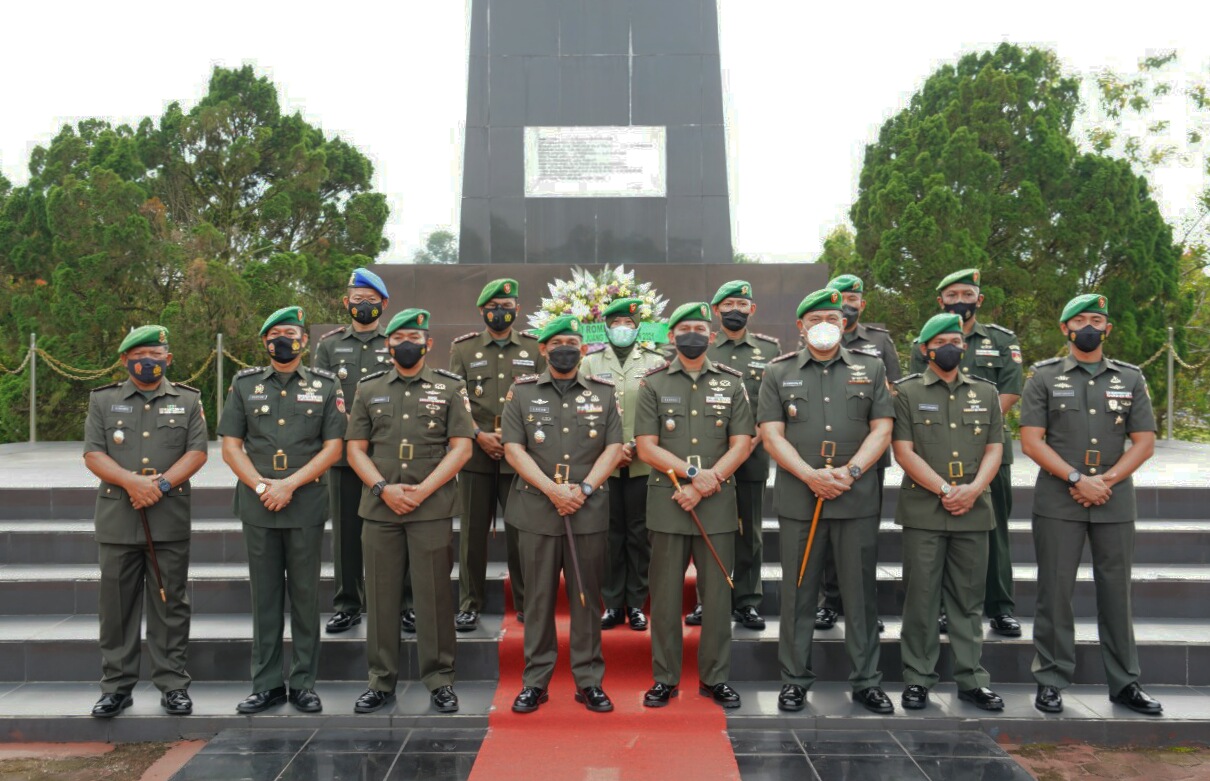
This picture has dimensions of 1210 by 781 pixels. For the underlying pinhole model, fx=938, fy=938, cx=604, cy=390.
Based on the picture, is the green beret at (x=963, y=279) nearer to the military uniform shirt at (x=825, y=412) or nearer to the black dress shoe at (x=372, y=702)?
the military uniform shirt at (x=825, y=412)

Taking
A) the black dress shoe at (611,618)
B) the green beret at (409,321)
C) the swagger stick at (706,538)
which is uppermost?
the green beret at (409,321)

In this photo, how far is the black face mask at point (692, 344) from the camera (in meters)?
4.18

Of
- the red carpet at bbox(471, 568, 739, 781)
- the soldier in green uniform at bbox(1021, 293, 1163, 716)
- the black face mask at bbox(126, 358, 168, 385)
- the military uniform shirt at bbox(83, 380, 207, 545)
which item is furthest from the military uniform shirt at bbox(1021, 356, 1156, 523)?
the black face mask at bbox(126, 358, 168, 385)

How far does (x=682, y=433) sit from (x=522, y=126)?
5.53m

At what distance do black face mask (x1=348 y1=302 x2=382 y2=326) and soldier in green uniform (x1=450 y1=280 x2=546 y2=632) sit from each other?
456mm

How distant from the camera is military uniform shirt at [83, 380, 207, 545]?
413 centimetres

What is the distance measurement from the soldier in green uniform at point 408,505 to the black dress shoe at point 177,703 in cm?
73

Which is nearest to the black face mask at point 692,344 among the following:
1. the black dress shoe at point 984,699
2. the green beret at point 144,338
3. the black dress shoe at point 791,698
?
the black dress shoe at point 791,698

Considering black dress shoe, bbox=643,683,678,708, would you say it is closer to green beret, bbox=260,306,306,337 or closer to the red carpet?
the red carpet

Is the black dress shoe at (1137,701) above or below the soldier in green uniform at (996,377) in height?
below

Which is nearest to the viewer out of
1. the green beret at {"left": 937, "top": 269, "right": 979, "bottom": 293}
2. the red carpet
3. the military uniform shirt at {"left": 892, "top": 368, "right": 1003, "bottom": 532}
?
the red carpet

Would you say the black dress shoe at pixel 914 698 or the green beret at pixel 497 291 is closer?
the black dress shoe at pixel 914 698

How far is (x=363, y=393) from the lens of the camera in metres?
4.21

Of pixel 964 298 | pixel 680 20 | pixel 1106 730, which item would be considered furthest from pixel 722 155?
pixel 1106 730
